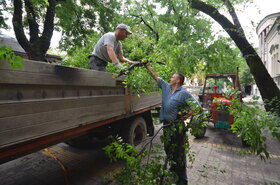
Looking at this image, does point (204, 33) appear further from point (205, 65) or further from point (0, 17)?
point (0, 17)

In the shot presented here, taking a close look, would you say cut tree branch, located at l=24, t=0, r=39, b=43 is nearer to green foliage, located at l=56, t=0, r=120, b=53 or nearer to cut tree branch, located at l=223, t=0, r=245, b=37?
green foliage, located at l=56, t=0, r=120, b=53

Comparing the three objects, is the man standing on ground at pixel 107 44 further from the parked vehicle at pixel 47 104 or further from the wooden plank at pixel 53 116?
the wooden plank at pixel 53 116

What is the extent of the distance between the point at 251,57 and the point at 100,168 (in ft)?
19.7

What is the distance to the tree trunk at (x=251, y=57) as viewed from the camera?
17.3 feet

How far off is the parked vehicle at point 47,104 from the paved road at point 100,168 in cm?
150

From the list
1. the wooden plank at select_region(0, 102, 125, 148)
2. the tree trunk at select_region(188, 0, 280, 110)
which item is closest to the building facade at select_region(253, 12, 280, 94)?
the tree trunk at select_region(188, 0, 280, 110)

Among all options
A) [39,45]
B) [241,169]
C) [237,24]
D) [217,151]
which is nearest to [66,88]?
[241,169]

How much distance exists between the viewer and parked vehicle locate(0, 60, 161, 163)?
1329 millimetres

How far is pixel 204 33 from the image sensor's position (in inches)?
369

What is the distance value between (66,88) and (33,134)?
60cm

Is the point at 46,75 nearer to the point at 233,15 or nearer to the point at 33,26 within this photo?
the point at 33,26

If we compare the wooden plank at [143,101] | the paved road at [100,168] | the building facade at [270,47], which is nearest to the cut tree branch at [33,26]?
the paved road at [100,168]

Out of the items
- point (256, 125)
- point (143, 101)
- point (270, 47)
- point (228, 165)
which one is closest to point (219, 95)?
point (228, 165)

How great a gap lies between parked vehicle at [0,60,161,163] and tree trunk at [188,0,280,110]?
5290mm
